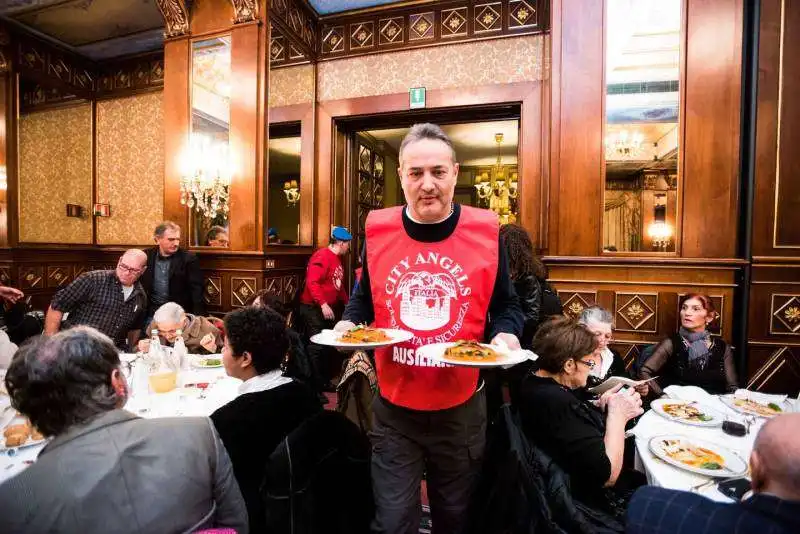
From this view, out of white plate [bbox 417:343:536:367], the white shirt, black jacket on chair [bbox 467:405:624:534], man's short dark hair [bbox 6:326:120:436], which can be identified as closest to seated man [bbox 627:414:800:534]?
black jacket on chair [bbox 467:405:624:534]

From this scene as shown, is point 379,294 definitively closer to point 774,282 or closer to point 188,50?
point 774,282

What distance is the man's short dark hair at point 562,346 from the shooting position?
1.74m

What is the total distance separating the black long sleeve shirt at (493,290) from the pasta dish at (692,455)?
0.76 m

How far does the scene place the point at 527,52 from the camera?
4602 millimetres

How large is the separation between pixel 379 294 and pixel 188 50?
478 centimetres

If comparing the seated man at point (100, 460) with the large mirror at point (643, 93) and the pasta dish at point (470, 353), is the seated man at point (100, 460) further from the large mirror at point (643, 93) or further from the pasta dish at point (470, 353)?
the large mirror at point (643, 93)

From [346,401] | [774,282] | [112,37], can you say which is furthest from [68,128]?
[774,282]

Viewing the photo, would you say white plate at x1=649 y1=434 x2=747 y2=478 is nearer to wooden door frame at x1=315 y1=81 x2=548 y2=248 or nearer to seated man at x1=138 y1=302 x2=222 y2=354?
seated man at x1=138 y1=302 x2=222 y2=354

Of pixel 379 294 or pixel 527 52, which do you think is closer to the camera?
pixel 379 294

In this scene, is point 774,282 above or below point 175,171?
below

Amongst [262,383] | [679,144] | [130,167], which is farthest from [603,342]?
Answer: [130,167]

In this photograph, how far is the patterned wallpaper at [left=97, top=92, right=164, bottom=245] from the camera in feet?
19.9

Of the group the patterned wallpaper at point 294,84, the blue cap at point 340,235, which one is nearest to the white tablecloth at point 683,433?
the blue cap at point 340,235

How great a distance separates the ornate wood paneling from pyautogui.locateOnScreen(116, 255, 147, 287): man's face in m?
3.61
